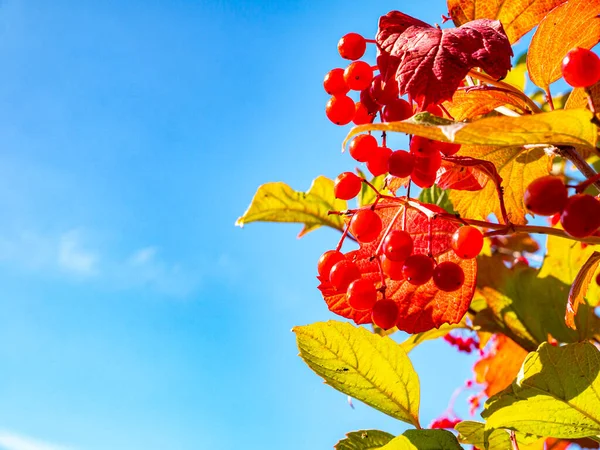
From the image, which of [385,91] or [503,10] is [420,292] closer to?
[385,91]

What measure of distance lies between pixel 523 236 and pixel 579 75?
199cm

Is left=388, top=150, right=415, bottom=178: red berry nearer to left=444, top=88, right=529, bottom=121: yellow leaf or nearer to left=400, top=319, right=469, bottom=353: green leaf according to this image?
left=444, top=88, right=529, bottom=121: yellow leaf

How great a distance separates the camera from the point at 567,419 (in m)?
1.06

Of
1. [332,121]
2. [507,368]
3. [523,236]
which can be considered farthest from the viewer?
[523,236]

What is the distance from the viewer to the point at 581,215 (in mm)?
844

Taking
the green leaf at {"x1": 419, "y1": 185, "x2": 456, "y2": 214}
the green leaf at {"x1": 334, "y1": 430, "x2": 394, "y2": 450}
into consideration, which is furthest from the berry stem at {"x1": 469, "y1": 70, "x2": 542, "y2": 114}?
the green leaf at {"x1": 419, "y1": 185, "x2": 456, "y2": 214}

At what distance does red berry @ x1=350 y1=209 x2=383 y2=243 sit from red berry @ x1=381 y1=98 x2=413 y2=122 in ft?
0.60

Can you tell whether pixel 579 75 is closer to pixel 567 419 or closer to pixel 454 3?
pixel 454 3

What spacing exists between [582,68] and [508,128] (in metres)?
0.24

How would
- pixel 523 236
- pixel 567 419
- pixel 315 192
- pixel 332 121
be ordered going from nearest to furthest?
pixel 567 419 → pixel 332 121 → pixel 315 192 → pixel 523 236

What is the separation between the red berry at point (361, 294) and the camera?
1.15 meters

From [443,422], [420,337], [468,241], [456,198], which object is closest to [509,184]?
[456,198]

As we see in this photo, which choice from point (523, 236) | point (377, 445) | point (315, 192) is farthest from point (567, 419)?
point (523, 236)

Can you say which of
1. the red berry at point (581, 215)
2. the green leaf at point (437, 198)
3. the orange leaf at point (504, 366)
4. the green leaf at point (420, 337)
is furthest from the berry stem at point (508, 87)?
the orange leaf at point (504, 366)
